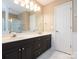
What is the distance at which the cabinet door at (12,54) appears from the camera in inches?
68.6

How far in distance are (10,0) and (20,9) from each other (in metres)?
0.52

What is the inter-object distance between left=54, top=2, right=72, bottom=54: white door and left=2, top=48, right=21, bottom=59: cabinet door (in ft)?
7.87

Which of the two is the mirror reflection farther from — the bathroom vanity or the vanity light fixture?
the bathroom vanity

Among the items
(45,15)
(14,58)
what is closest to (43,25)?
(45,15)

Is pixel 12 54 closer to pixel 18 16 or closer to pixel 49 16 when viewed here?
pixel 18 16

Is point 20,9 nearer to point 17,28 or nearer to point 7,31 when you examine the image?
point 17,28

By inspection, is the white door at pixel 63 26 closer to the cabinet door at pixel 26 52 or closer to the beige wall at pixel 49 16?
the beige wall at pixel 49 16

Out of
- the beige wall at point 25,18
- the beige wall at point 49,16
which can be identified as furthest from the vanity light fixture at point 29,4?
the beige wall at point 49,16

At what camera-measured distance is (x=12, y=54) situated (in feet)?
6.25

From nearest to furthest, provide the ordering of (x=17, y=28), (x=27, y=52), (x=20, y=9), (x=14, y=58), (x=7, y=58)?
(x=7, y=58) < (x=14, y=58) < (x=27, y=52) < (x=17, y=28) < (x=20, y=9)

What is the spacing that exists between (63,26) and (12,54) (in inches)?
109

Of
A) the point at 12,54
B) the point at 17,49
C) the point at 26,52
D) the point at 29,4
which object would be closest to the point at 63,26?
the point at 29,4

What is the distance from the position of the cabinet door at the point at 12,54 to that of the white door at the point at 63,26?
7.87 feet

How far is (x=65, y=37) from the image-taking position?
3979 millimetres
